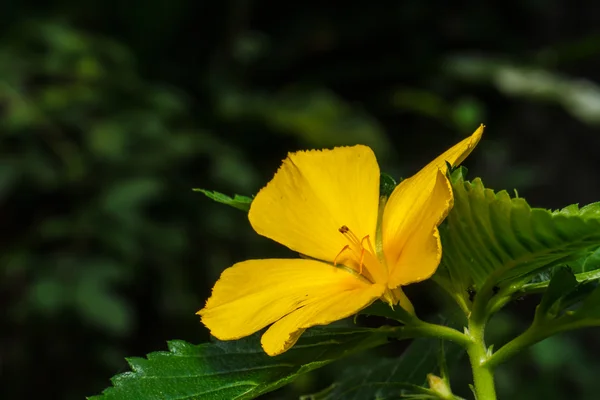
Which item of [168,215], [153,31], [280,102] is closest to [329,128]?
[280,102]

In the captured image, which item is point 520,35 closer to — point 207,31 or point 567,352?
point 207,31

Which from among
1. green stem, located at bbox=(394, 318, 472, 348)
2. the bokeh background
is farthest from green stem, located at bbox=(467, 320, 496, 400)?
the bokeh background

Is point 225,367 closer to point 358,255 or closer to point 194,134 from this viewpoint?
point 358,255

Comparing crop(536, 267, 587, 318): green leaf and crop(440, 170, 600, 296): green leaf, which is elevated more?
crop(440, 170, 600, 296): green leaf

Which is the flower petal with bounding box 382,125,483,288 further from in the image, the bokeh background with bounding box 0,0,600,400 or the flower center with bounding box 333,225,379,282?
the bokeh background with bounding box 0,0,600,400

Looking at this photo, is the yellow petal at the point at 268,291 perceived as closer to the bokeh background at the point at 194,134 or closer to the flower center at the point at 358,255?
the flower center at the point at 358,255

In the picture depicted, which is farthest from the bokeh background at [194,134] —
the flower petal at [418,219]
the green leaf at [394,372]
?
the flower petal at [418,219]
